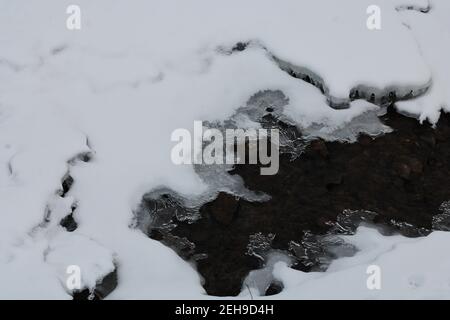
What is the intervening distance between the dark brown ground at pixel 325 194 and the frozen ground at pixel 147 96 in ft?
1.36

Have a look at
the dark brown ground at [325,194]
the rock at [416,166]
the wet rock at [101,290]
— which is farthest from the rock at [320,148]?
the wet rock at [101,290]

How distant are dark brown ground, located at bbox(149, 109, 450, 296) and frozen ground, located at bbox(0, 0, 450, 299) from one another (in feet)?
1.36

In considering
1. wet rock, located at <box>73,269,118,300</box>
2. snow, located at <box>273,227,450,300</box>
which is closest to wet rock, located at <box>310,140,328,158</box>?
snow, located at <box>273,227,450,300</box>

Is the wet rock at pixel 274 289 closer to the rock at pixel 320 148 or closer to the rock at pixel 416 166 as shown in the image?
the rock at pixel 320 148

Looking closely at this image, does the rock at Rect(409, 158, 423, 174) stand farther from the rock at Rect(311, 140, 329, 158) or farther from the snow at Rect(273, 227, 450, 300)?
the snow at Rect(273, 227, 450, 300)

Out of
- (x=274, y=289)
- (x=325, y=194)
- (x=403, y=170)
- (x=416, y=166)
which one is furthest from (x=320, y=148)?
(x=274, y=289)

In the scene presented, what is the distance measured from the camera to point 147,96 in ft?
27.5

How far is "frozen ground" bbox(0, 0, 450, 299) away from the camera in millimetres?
6039

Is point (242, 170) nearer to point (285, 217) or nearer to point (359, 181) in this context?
point (285, 217)

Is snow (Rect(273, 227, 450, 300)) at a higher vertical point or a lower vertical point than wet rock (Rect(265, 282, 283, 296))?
higher

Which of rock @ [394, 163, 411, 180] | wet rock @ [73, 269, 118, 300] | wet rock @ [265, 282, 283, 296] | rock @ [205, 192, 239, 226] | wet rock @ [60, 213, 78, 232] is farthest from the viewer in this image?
rock @ [394, 163, 411, 180]

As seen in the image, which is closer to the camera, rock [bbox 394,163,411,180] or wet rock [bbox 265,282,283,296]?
wet rock [bbox 265,282,283,296]

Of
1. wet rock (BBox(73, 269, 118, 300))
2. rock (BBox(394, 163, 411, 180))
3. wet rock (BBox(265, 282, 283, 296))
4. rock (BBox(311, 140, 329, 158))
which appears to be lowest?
wet rock (BBox(265, 282, 283, 296))

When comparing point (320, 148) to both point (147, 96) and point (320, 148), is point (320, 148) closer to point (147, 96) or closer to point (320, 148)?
point (320, 148)
